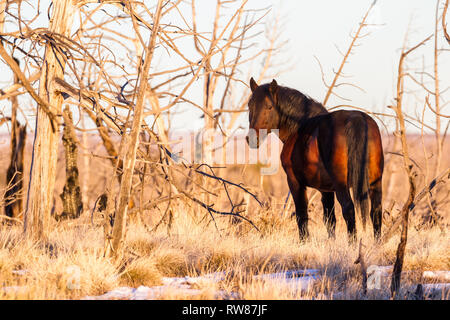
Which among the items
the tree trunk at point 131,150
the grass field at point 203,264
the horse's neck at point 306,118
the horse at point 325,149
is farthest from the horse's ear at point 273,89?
the tree trunk at point 131,150

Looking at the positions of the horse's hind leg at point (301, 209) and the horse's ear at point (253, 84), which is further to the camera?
the horse's ear at point (253, 84)

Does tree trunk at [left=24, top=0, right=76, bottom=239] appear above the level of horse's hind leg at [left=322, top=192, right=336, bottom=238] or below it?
above

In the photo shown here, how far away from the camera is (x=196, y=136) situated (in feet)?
33.7

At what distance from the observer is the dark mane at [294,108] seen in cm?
649

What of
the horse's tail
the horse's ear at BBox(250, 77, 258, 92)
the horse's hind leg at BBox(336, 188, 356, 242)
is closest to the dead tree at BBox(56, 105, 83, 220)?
the horse's ear at BBox(250, 77, 258, 92)

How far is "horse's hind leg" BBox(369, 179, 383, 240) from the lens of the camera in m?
6.11

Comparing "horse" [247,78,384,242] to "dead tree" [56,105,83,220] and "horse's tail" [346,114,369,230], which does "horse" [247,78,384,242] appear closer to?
"horse's tail" [346,114,369,230]

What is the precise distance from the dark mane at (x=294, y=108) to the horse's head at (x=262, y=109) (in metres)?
0.08

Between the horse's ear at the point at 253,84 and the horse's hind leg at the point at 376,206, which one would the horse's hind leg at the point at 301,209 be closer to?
the horse's hind leg at the point at 376,206

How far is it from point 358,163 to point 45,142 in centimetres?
387

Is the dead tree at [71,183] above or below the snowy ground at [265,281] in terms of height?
above

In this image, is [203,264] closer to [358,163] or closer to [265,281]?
[265,281]

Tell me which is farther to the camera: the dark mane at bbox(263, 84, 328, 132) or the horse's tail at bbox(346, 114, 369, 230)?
the dark mane at bbox(263, 84, 328, 132)
